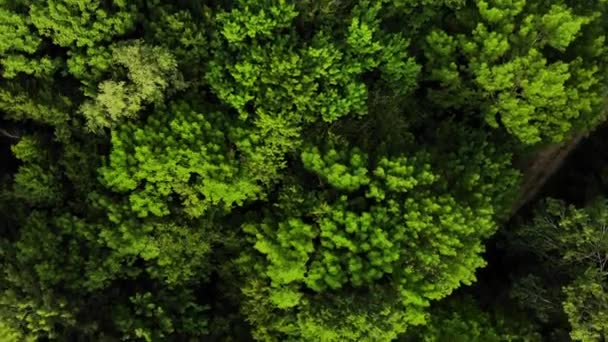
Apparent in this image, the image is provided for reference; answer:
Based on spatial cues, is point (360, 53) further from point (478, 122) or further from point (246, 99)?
point (478, 122)

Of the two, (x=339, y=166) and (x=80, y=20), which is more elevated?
(x=80, y=20)

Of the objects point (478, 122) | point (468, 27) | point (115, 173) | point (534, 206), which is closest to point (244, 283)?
point (115, 173)

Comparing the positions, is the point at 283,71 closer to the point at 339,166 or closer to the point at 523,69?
the point at 339,166

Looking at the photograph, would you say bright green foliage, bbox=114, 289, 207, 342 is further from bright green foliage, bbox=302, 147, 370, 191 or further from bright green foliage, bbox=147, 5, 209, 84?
bright green foliage, bbox=147, 5, 209, 84

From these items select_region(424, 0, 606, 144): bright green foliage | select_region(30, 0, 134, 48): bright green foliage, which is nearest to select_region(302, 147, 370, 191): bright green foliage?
select_region(424, 0, 606, 144): bright green foliage

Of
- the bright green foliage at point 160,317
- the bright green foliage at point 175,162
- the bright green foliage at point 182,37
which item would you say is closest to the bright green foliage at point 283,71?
the bright green foliage at point 182,37

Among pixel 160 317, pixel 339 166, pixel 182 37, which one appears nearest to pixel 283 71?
pixel 182 37

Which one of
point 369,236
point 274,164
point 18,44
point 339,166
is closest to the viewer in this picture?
point 339,166
